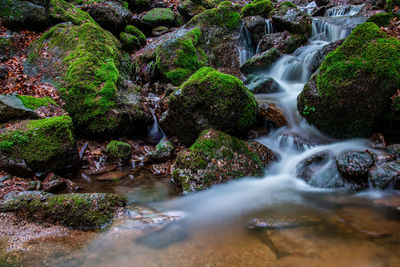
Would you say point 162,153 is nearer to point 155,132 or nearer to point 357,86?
point 155,132

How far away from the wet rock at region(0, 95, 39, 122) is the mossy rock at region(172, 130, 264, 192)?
3.54 meters

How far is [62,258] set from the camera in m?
2.45

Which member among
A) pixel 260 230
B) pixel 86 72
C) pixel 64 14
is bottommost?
pixel 260 230

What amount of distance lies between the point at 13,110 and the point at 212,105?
4.34 meters

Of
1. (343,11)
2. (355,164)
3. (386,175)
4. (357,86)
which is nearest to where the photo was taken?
(386,175)

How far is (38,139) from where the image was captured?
4.60m

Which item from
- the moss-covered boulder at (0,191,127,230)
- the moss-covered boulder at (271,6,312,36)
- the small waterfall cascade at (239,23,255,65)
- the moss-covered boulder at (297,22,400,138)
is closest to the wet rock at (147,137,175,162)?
the moss-covered boulder at (0,191,127,230)

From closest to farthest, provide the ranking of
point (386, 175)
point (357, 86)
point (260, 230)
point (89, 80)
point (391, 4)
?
point (260, 230)
point (386, 175)
point (357, 86)
point (89, 80)
point (391, 4)

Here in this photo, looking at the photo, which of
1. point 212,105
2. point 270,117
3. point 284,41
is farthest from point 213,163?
point 284,41

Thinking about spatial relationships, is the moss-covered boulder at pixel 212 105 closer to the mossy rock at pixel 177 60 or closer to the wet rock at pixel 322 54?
the mossy rock at pixel 177 60

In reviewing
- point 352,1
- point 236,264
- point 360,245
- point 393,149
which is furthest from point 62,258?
point 352,1

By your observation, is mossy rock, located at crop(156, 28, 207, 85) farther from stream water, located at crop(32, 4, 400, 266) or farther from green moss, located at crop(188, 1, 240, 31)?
stream water, located at crop(32, 4, 400, 266)

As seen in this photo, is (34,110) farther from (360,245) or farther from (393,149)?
(393,149)

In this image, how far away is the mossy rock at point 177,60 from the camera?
8.38 meters
